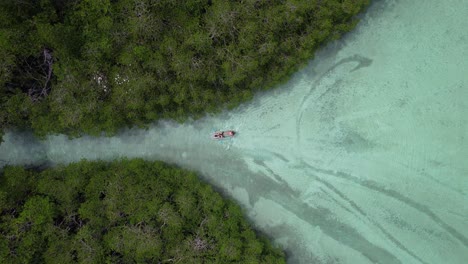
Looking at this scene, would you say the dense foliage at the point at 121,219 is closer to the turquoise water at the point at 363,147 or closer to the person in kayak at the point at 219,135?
the turquoise water at the point at 363,147

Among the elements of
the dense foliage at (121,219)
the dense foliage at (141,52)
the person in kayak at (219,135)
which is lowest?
the dense foliage at (121,219)

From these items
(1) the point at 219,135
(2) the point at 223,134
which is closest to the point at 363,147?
(2) the point at 223,134

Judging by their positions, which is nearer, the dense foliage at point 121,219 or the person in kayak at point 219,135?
the dense foliage at point 121,219

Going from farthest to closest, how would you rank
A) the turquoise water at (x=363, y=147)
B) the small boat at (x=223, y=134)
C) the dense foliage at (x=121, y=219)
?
1. the small boat at (x=223, y=134)
2. the turquoise water at (x=363, y=147)
3. the dense foliage at (x=121, y=219)

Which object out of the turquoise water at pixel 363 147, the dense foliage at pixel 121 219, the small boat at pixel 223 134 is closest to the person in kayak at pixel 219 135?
the small boat at pixel 223 134

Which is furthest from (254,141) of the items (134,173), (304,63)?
(134,173)

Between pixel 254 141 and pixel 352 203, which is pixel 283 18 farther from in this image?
pixel 352 203
